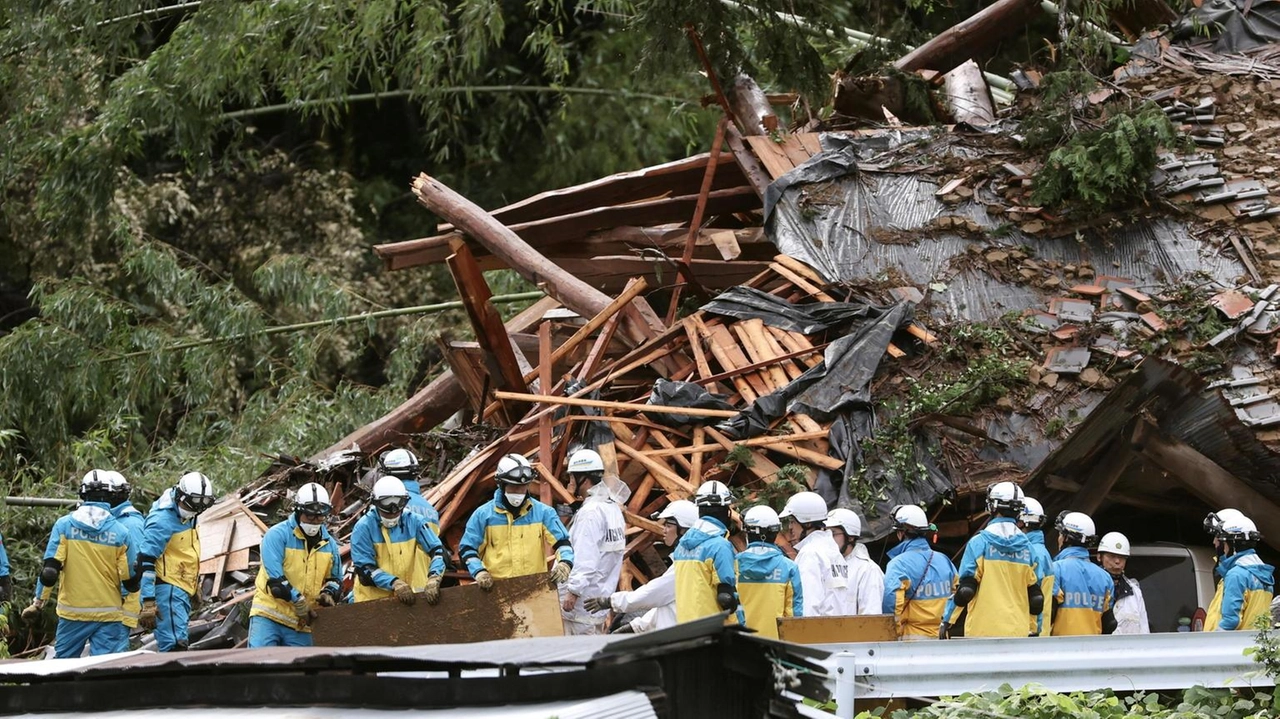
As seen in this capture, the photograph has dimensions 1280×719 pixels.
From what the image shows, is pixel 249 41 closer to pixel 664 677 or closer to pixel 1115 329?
pixel 1115 329

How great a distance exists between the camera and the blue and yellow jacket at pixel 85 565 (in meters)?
11.3

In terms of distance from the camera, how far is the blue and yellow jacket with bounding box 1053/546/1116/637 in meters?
11.0

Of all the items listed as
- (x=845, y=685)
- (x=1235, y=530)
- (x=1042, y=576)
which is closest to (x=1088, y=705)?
(x=845, y=685)

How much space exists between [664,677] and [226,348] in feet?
50.7

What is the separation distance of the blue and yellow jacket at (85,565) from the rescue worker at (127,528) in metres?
0.09

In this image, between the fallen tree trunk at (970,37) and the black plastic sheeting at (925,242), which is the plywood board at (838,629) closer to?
the black plastic sheeting at (925,242)

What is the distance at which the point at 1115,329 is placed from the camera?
13.6 meters

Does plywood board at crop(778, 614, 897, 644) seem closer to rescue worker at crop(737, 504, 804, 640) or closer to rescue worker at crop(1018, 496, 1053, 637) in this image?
rescue worker at crop(737, 504, 804, 640)

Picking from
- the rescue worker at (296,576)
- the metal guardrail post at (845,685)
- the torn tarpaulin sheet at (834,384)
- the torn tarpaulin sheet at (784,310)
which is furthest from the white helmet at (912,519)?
the rescue worker at (296,576)

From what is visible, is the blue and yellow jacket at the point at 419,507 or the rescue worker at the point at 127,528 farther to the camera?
the rescue worker at the point at 127,528

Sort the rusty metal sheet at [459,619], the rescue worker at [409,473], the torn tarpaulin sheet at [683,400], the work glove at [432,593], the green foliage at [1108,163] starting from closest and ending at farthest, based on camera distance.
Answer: the rusty metal sheet at [459,619] → the work glove at [432,593] → the rescue worker at [409,473] → the torn tarpaulin sheet at [683,400] → the green foliage at [1108,163]

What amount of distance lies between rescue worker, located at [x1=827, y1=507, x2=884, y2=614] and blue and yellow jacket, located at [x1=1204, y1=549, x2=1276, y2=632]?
2.43 meters

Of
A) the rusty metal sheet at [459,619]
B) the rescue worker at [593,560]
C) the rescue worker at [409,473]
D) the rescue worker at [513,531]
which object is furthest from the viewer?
the rescue worker at [409,473]

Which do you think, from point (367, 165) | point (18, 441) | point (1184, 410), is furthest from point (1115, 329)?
point (367, 165)
